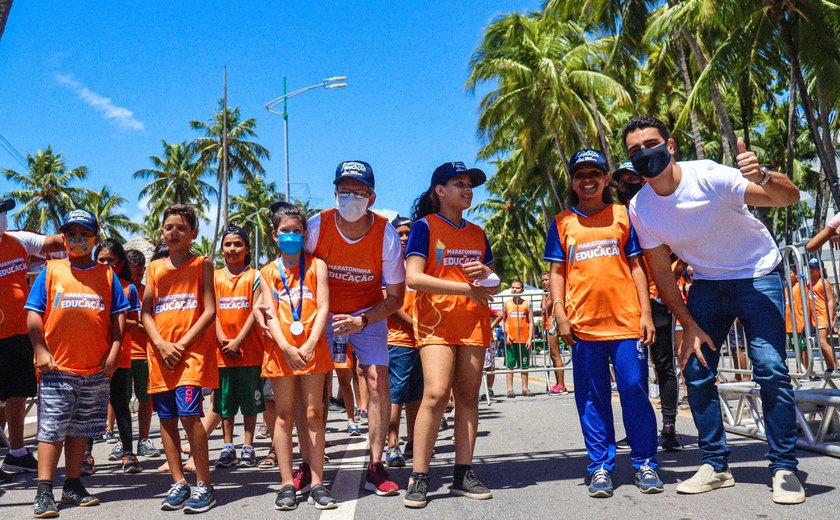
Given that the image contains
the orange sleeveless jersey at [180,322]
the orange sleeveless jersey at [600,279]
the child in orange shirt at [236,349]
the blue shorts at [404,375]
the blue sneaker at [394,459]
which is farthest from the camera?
the blue shorts at [404,375]

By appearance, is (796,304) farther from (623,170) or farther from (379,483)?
(379,483)

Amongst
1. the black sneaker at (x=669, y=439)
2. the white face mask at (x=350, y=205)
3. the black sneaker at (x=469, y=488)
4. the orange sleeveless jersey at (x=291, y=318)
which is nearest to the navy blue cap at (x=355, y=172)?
the white face mask at (x=350, y=205)

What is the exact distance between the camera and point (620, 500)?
425 centimetres

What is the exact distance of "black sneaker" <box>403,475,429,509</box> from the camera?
4301 millimetres

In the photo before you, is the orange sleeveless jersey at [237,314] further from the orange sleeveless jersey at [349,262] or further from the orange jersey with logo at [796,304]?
the orange jersey with logo at [796,304]

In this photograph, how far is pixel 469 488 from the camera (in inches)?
178

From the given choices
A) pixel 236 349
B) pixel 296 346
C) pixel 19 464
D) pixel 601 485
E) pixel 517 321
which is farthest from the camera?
pixel 517 321

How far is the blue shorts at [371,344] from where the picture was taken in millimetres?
4977

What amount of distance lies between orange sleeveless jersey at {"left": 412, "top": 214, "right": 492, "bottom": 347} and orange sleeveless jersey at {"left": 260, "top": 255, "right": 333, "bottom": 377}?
65 centimetres

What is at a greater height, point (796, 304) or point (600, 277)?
point (600, 277)

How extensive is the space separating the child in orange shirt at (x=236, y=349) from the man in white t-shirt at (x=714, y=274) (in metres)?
3.49

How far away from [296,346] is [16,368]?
9.44 ft

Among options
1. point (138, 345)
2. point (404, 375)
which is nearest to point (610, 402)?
point (404, 375)

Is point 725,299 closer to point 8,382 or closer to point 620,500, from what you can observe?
point 620,500
